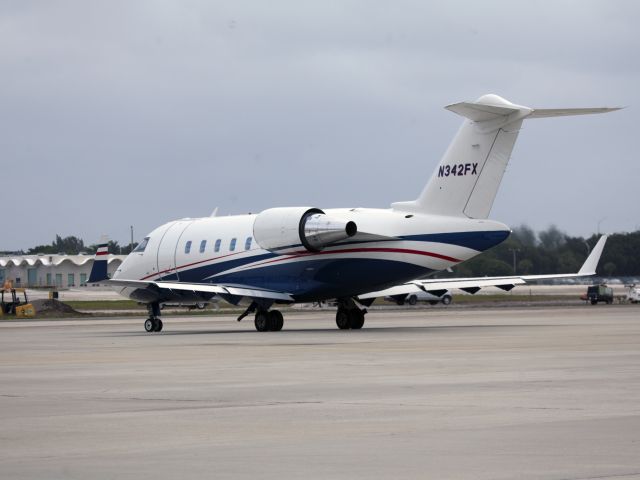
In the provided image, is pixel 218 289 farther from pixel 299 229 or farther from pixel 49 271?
pixel 49 271

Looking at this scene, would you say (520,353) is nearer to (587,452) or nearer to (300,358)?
(300,358)

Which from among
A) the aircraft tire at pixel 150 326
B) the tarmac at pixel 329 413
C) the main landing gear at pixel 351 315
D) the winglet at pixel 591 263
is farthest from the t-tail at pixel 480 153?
the winglet at pixel 591 263

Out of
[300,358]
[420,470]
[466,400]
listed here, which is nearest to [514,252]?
[300,358]

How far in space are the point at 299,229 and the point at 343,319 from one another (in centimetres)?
415

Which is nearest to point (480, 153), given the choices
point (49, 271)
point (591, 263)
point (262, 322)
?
point (262, 322)

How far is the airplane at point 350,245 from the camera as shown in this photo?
34562 mm

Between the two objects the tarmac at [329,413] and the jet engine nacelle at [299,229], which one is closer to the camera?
the tarmac at [329,413]

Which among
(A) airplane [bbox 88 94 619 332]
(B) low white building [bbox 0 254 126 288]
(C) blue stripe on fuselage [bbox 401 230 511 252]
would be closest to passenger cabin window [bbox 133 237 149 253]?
(A) airplane [bbox 88 94 619 332]

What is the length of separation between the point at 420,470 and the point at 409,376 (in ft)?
29.5

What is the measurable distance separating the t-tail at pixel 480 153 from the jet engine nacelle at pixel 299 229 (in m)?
3.34

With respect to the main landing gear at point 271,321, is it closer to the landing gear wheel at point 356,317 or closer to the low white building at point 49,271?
the landing gear wheel at point 356,317

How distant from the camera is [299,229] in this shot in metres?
37.5

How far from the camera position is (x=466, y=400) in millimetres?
15242

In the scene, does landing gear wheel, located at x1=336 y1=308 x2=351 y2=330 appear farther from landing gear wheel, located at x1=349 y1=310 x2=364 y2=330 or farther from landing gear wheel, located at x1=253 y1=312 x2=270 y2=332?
landing gear wheel, located at x1=253 y1=312 x2=270 y2=332
